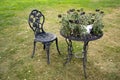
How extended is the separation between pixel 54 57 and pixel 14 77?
1.19 meters

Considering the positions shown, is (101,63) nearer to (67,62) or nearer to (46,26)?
(67,62)

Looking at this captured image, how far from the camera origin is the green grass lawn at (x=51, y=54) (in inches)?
213

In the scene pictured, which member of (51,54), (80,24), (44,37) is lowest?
(51,54)

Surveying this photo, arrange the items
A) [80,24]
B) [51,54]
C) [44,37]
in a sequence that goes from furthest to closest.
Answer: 1. [51,54]
2. [44,37]
3. [80,24]

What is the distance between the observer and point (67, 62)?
18.9 feet

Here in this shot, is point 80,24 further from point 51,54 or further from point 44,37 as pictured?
point 51,54

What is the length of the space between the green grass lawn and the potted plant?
0.98m

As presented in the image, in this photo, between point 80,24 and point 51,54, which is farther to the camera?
point 51,54

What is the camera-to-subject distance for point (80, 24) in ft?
15.6

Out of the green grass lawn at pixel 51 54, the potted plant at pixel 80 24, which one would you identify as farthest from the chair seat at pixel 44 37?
the potted plant at pixel 80 24

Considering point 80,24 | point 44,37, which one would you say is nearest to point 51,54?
point 44,37

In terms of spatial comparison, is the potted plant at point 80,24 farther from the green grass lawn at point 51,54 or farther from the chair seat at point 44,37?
the green grass lawn at point 51,54

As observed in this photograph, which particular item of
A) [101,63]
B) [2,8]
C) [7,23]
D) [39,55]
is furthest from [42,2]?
[101,63]

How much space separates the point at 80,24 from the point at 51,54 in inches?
69.1
